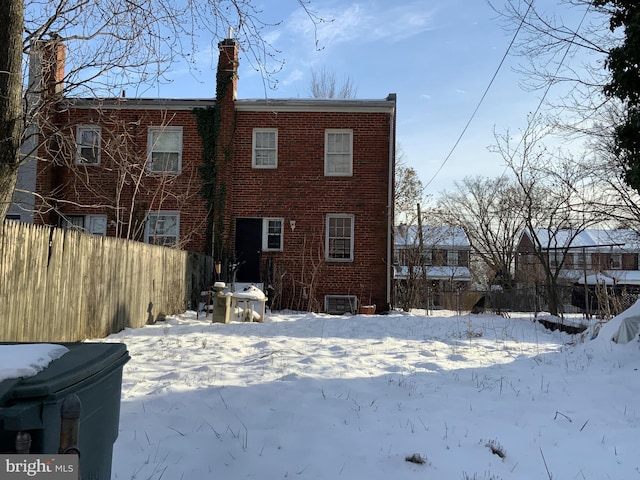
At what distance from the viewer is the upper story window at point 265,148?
16.4 meters

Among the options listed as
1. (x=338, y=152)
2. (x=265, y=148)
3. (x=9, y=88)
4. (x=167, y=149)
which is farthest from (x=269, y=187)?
(x=9, y=88)

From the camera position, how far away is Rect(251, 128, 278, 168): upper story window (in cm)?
1641

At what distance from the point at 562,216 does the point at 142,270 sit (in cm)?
1220

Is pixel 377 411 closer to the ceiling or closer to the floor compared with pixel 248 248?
closer to the floor

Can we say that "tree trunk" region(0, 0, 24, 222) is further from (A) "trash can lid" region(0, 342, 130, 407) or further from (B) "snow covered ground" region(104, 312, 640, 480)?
(A) "trash can lid" region(0, 342, 130, 407)

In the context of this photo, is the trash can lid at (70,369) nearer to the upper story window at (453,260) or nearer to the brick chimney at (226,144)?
the brick chimney at (226,144)

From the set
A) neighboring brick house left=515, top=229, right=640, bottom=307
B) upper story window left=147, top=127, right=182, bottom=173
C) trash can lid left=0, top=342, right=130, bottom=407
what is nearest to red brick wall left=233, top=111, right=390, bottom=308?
upper story window left=147, top=127, right=182, bottom=173

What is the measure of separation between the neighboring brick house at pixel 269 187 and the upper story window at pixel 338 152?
3 centimetres

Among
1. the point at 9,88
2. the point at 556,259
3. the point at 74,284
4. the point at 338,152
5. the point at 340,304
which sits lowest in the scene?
the point at 340,304

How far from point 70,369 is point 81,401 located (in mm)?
166

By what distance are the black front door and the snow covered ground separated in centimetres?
804

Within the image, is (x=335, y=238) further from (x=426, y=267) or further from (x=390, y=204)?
(x=426, y=267)

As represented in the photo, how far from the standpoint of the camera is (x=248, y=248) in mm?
16172

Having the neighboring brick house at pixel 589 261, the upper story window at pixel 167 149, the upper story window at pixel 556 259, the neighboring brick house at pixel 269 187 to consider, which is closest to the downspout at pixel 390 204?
the neighboring brick house at pixel 269 187
